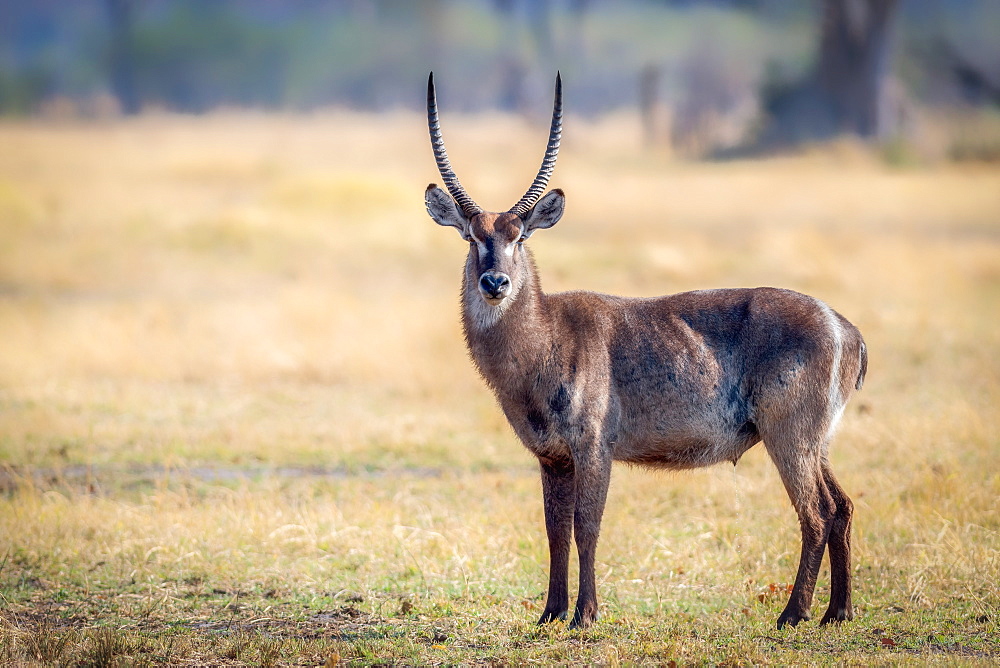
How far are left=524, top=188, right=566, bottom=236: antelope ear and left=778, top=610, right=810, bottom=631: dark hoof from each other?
2362mm

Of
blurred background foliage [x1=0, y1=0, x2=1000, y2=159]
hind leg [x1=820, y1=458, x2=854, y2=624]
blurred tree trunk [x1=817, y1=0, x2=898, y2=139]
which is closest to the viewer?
hind leg [x1=820, y1=458, x2=854, y2=624]

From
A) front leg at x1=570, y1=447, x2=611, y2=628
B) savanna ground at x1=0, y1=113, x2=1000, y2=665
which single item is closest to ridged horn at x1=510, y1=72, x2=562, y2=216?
front leg at x1=570, y1=447, x2=611, y2=628

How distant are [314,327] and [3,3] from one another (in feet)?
230

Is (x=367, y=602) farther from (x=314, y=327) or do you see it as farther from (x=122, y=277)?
(x=122, y=277)

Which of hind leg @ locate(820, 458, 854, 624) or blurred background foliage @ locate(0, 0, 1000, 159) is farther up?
blurred background foliage @ locate(0, 0, 1000, 159)

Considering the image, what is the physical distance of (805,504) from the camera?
641 centimetres

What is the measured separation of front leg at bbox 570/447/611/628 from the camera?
6297 millimetres

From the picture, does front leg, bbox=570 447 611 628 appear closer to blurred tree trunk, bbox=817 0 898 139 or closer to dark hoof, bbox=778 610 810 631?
dark hoof, bbox=778 610 810 631

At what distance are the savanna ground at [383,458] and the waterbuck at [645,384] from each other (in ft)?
1.82

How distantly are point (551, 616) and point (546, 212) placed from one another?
2.13 metres

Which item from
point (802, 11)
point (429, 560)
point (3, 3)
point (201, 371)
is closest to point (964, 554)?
point (429, 560)

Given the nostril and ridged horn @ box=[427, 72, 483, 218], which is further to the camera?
Result: ridged horn @ box=[427, 72, 483, 218]

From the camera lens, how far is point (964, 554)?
23.8ft

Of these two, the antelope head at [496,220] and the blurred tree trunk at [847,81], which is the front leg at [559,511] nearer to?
the antelope head at [496,220]
